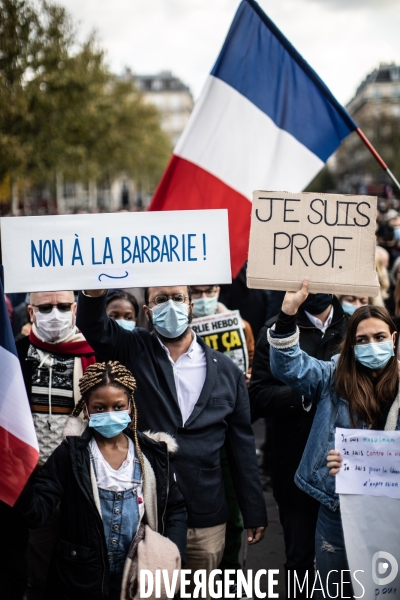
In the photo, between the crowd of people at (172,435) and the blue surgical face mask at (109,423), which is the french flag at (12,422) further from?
the blue surgical face mask at (109,423)

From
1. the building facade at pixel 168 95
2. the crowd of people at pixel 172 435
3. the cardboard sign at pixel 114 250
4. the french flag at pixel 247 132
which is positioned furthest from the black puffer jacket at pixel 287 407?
the building facade at pixel 168 95

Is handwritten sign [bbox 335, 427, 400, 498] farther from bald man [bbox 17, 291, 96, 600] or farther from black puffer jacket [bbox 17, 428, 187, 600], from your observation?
bald man [bbox 17, 291, 96, 600]

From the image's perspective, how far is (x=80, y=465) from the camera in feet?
9.70

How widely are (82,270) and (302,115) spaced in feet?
8.02

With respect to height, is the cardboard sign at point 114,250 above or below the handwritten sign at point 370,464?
above

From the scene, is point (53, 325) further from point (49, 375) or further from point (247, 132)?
point (247, 132)

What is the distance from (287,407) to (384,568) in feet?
3.34

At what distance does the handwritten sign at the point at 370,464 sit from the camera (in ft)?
9.82

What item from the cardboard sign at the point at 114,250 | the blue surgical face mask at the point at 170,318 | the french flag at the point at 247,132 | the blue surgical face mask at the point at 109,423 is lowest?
the blue surgical face mask at the point at 109,423

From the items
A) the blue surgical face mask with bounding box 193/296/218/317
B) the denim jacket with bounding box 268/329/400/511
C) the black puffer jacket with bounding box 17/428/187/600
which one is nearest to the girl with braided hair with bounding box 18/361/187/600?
the black puffer jacket with bounding box 17/428/187/600

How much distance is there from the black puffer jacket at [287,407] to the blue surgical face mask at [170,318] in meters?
0.52

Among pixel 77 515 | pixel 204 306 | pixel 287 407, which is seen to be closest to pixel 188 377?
pixel 287 407

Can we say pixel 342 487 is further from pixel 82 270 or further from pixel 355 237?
pixel 82 270

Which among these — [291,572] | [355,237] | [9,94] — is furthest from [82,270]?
[9,94]
